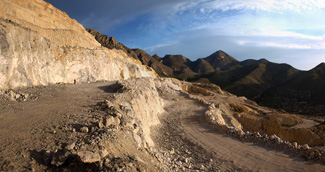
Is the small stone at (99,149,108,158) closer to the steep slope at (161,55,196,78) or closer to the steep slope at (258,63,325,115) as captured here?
the steep slope at (258,63,325,115)

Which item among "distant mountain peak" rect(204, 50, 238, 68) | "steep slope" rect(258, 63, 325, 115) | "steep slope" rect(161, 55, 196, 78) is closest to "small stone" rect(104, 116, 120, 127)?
"steep slope" rect(258, 63, 325, 115)

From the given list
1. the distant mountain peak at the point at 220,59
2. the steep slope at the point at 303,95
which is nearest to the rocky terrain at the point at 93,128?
the steep slope at the point at 303,95

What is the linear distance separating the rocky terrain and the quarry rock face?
0.07 metres

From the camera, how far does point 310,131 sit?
20234 mm

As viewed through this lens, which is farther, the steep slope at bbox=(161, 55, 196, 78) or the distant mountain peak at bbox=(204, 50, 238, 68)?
the distant mountain peak at bbox=(204, 50, 238, 68)

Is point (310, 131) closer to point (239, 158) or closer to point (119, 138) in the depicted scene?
point (239, 158)

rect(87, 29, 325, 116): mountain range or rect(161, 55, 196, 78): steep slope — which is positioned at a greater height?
rect(161, 55, 196, 78): steep slope

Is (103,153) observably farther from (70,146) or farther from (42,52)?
(42,52)

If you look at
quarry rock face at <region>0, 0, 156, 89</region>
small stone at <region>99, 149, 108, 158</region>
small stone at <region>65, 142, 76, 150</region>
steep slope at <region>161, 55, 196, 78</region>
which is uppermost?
steep slope at <region>161, 55, 196, 78</region>

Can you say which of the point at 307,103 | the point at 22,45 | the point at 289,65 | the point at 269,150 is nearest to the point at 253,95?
the point at 307,103

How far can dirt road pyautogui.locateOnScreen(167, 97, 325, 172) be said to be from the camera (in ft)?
25.8

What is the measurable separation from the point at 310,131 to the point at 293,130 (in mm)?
1495

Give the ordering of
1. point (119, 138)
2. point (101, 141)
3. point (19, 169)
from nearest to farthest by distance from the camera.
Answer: point (19, 169) < point (101, 141) < point (119, 138)

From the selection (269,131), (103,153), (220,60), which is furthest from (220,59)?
(103,153)
